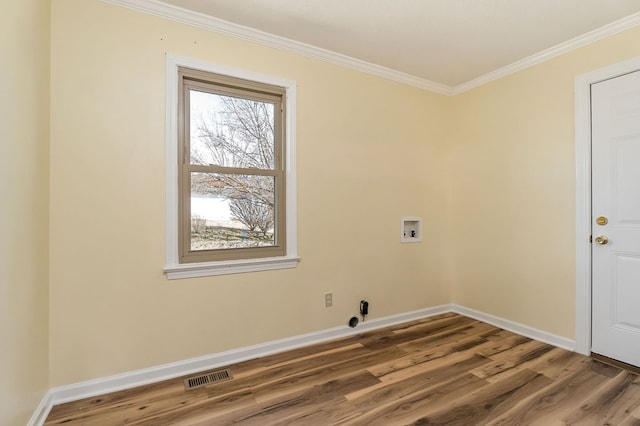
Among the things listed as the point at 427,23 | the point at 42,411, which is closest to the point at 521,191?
the point at 427,23

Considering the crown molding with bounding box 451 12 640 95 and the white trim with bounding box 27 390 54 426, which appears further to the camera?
the crown molding with bounding box 451 12 640 95

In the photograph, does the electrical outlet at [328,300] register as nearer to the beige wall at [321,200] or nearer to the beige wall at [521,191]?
the beige wall at [321,200]

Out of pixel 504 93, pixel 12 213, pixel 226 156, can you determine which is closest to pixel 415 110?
pixel 504 93

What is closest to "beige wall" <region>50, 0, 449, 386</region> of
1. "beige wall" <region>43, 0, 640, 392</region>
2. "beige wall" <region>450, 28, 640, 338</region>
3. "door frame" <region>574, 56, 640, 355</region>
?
"beige wall" <region>43, 0, 640, 392</region>

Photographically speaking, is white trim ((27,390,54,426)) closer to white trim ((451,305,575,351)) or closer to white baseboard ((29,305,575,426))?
white baseboard ((29,305,575,426))

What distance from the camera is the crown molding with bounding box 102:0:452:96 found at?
2125mm

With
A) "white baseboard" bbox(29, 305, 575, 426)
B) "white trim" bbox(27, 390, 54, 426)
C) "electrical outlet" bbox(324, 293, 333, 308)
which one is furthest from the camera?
"electrical outlet" bbox(324, 293, 333, 308)

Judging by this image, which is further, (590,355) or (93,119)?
(590,355)

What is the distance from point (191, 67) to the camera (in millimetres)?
2262

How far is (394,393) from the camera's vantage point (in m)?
2.01

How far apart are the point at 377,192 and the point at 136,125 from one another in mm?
2138

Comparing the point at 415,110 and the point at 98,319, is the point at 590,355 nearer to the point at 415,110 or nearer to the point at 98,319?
the point at 415,110

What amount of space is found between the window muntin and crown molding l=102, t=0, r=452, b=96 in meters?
0.35

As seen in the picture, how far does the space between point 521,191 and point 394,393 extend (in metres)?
2.24
